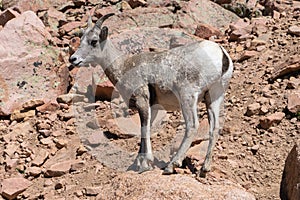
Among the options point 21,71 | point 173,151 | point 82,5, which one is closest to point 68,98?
point 21,71

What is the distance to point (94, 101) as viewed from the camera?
35.7 ft

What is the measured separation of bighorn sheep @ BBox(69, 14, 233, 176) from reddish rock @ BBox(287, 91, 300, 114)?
2.00 metres

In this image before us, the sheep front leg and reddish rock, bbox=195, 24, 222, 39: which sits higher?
the sheep front leg

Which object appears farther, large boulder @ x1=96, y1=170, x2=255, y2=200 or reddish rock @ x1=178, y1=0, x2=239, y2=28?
reddish rock @ x1=178, y1=0, x2=239, y2=28

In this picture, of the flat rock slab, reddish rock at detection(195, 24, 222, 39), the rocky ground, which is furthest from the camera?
reddish rock at detection(195, 24, 222, 39)

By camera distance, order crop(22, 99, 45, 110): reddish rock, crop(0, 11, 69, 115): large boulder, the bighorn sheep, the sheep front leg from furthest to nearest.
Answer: crop(0, 11, 69, 115): large boulder
crop(22, 99, 45, 110): reddish rock
the sheep front leg
the bighorn sheep

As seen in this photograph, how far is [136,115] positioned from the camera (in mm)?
9969

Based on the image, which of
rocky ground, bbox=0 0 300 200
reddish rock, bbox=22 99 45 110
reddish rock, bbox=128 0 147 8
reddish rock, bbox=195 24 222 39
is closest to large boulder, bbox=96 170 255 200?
rocky ground, bbox=0 0 300 200

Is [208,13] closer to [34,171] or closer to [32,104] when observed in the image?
[32,104]

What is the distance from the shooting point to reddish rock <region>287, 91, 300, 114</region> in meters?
8.72

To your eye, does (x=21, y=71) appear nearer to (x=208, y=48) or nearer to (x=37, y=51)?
(x=37, y=51)

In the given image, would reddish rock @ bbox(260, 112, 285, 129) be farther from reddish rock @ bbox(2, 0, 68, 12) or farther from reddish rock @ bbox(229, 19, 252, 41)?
reddish rock @ bbox(2, 0, 68, 12)

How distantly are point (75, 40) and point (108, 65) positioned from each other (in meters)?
5.76

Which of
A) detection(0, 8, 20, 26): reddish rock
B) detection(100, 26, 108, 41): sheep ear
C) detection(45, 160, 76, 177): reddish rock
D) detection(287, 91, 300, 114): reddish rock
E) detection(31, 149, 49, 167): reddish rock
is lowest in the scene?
detection(31, 149, 49, 167): reddish rock
